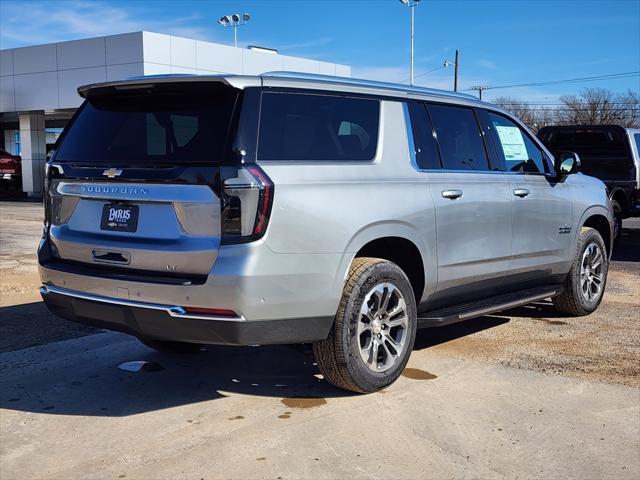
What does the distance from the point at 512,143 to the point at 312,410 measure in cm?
308

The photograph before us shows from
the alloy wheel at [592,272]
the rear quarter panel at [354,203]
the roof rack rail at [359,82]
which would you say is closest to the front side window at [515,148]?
the roof rack rail at [359,82]

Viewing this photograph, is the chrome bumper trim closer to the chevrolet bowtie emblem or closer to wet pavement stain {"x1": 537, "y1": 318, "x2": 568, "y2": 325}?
the chevrolet bowtie emblem

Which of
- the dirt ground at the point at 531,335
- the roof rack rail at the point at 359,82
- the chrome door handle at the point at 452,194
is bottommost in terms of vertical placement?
the dirt ground at the point at 531,335

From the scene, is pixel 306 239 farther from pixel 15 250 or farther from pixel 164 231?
pixel 15 250

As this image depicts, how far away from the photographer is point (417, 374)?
509cm

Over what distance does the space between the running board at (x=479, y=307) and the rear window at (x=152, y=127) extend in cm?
201

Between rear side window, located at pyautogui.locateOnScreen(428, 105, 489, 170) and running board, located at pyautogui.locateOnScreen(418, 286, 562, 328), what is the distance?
106 cm

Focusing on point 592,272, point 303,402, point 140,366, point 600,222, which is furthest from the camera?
point 600,222

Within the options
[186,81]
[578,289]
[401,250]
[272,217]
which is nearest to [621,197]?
[578,289]

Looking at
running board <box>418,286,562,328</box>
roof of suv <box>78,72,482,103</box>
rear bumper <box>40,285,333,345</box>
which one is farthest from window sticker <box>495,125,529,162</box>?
rear bumper <box>40,285,333,345</box>

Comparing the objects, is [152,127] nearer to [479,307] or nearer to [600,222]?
[479,307]

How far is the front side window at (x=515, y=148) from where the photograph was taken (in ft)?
19.4

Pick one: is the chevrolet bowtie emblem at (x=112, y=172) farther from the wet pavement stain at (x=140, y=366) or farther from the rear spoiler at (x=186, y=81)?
the wet pavement stain at (x=140, y=366)

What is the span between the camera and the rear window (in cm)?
399
